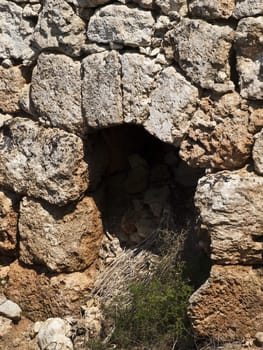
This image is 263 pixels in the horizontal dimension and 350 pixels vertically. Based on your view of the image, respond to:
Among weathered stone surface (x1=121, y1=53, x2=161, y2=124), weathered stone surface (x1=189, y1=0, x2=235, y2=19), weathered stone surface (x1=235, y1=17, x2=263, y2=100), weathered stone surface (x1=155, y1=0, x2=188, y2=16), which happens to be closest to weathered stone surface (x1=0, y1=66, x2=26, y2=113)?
weathered stone surface (x1=121, y1=53, x2=161, y2=124)

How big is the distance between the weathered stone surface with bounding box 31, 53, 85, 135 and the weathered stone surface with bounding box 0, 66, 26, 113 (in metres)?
0.17

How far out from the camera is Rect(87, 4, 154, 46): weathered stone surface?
19.5ft

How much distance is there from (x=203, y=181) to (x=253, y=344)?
1.04 m

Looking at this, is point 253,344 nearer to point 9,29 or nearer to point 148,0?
point 148,0

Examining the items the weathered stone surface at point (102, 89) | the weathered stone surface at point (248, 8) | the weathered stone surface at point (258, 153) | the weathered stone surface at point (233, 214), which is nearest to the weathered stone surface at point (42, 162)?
the weathered stone surface at point (102, 89)

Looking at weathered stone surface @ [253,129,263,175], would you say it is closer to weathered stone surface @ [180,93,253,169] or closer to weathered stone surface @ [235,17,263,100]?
weathered stone surface @ [180,93,253,169]

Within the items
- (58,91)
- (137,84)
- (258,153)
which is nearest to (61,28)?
(58,91)

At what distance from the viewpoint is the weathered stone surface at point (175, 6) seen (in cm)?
579

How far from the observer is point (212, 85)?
5.70 metres

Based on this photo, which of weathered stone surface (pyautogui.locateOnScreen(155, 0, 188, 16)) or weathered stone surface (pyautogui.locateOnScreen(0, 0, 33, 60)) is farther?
weathered stone surface (pyautogui.locateOnScreen(0, 0, 33, 60))

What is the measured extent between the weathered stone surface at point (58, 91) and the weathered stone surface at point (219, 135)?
2.92 feet

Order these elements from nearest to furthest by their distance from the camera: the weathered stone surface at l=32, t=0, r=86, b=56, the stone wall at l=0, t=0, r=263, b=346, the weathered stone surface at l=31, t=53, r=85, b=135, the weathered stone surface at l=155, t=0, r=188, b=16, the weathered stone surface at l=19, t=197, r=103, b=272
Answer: the stone wall at l=0, t=0, r=263, b=346
the weathered stone surface at l=155, t=0, r=188, b=16
the weathered stone surface at l=32, t=0, r=86, b=56
the weathered stone surface at l=31, t=53, r=85, b=135
the weathered stone surface at l=19, t=197, r=103, b=272

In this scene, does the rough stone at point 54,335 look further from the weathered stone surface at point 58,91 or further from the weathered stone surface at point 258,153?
the weathered stone surface at point 258,153

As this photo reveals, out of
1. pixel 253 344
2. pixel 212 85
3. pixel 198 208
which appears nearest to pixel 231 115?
pixel 212 85
